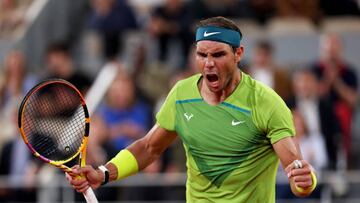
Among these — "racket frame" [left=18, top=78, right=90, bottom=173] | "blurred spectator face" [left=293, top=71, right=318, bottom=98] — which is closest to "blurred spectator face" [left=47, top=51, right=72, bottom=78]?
"blurred spectator face" [left=293, top=71, right=318, bottom=98]

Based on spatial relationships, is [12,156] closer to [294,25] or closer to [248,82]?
[294,25]

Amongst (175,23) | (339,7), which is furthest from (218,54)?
(339,7)

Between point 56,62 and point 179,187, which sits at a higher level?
point 56,62

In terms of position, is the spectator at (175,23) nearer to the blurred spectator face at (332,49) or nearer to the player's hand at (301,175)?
the blurred spectator face at (332,49)

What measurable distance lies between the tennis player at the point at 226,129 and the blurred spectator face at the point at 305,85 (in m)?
5.27

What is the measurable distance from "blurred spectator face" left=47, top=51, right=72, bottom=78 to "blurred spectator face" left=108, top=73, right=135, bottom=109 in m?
0.98

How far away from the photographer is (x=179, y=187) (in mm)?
12992

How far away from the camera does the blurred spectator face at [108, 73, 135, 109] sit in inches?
535

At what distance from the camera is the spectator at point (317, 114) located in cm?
1320

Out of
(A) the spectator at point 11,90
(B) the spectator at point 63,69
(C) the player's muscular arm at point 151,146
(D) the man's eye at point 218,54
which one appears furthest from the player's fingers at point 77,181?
(A) the spectator at point 11,90

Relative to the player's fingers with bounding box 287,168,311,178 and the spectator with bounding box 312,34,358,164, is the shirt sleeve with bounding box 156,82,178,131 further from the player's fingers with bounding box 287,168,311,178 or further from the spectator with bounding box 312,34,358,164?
the spectator with bounding box 312,34,358,164

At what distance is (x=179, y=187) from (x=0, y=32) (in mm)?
5090

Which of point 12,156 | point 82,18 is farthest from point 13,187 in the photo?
point 82,18

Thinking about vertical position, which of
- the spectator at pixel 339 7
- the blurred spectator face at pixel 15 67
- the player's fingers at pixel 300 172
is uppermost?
the player's fingers at pixel 300 172
